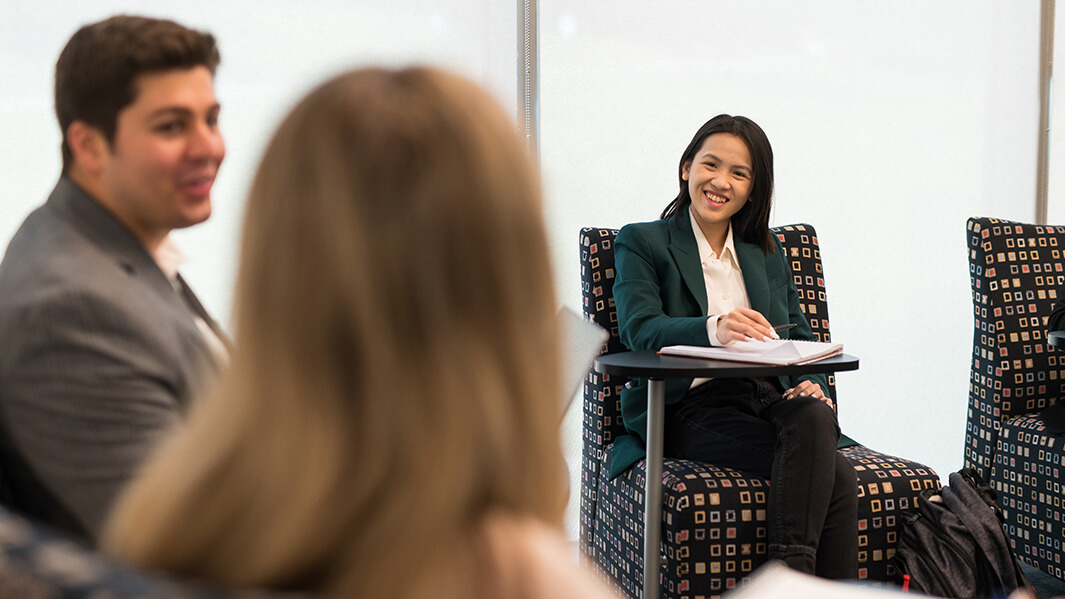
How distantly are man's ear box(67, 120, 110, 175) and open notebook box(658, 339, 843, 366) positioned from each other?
1.41m

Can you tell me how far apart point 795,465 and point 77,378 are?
5.42ft

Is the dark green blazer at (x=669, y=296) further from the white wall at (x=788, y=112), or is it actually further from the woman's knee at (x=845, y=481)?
the white wall at (x=788, y=112)

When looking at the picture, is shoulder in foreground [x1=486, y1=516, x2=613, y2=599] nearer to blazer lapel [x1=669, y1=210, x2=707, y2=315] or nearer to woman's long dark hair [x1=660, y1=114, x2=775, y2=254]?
blazer lapel [x1=669, y1=210, x2=707, y2=315]

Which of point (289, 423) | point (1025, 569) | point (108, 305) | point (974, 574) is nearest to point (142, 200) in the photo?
point (108, 305)

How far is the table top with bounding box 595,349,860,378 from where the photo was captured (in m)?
2.04

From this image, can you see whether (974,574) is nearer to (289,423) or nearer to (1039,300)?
(1039,300)

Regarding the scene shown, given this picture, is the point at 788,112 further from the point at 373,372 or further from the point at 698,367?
the point at 373,372

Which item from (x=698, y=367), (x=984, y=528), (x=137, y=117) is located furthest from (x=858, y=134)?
(x=137, y=117)

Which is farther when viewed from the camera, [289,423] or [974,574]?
[974,574]

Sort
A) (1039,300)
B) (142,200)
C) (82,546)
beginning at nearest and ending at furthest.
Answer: (82,546), (142,200), (1039,300)

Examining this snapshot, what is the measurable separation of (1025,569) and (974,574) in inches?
39.1

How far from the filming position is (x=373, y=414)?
1.81ft

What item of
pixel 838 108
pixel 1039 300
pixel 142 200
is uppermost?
pixel 838 108

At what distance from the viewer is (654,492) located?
219 cm
